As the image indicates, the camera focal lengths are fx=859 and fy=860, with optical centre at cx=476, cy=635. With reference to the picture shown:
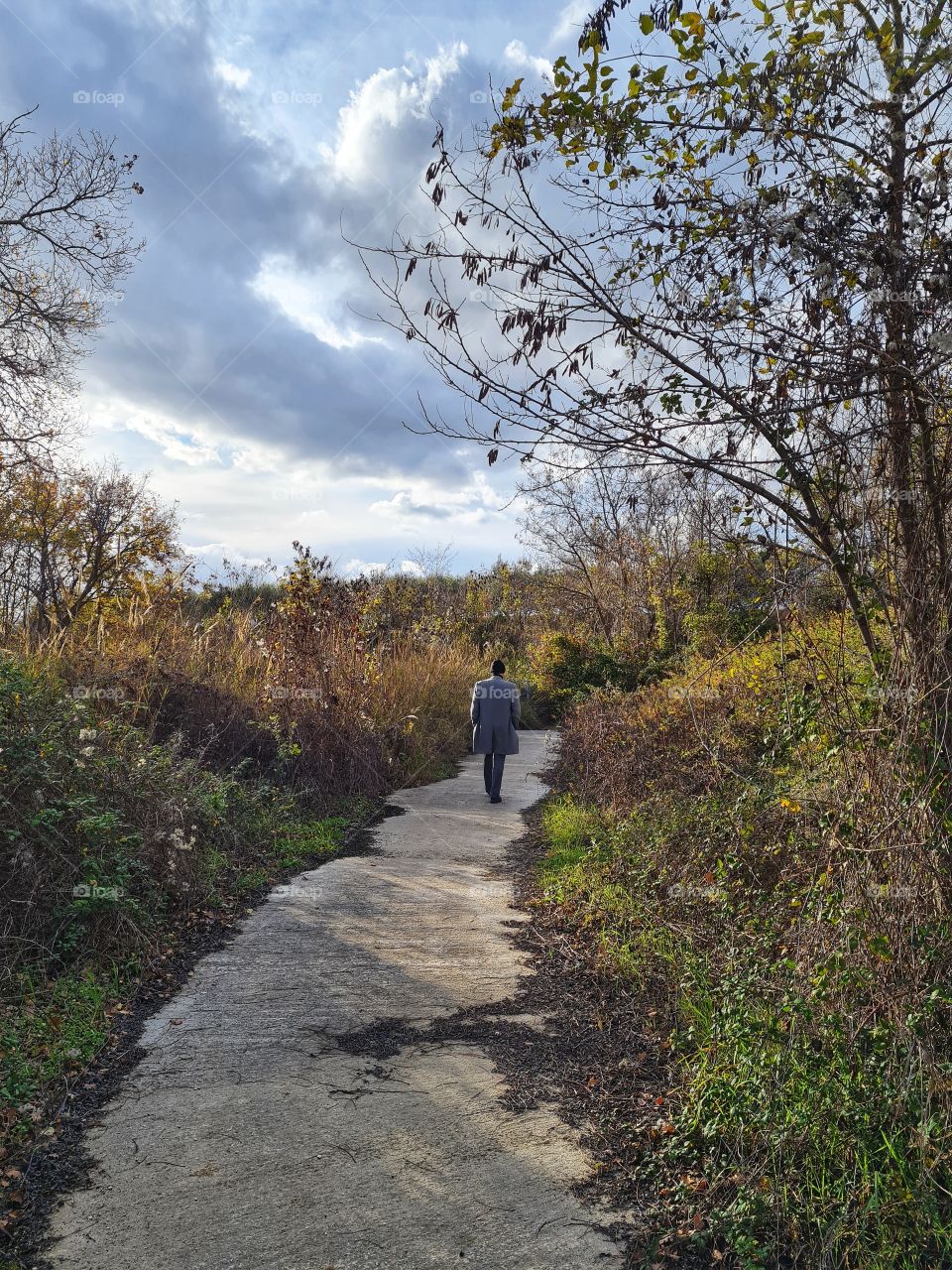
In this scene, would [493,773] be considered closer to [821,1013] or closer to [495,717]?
[495,717]

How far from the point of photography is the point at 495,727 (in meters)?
10.8

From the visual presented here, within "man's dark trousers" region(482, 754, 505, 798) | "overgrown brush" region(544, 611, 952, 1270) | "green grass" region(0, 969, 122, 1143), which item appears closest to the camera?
"overgrown brush" region(544, 611, 952, 1270)

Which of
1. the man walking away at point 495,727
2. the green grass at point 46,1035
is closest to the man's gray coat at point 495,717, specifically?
the man walking away at point 495,727

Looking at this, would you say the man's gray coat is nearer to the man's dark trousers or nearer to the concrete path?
the man's dark trousers

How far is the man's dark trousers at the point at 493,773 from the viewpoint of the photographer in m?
10.9

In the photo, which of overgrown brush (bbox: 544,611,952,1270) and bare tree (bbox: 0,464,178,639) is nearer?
overgrown brush (bbox: 544,611,952,1270)

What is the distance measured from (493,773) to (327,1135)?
24.9 ft

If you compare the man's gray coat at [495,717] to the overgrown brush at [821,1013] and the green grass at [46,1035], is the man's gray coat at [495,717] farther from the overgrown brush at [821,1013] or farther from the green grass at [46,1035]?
the green grass at [46,1035]

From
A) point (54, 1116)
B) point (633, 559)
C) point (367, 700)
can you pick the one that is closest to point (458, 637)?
point (633, 559)

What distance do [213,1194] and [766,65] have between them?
476cm

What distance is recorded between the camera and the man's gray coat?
1084cm

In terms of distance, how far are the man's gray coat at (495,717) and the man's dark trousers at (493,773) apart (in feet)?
0.30

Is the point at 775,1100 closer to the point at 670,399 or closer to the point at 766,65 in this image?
the point at 670,399

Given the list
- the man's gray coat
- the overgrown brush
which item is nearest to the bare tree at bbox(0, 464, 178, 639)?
the man's gray coat
